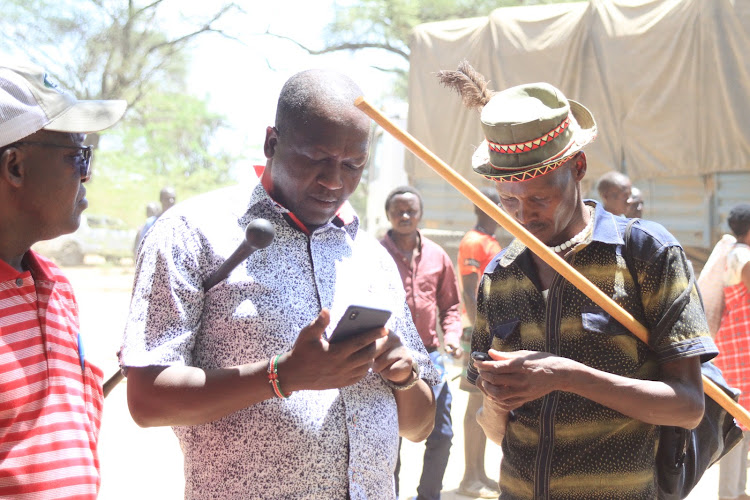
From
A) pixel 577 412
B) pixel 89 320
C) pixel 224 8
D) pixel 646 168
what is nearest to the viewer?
pixel 577 412

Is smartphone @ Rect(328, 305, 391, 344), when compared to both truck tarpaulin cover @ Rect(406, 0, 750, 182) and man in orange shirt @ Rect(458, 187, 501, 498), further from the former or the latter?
truck tarpaulin cover @ Rect(406, 0, 750, 182)

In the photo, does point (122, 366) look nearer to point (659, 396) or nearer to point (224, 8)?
point (659, 396)

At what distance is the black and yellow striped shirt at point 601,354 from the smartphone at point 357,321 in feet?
2.36

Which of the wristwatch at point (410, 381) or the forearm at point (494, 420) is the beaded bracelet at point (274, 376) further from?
the forearm at point (494, 420)

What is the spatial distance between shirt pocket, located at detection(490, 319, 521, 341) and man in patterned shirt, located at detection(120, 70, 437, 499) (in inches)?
12.9

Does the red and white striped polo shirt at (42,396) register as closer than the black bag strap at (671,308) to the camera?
Yes

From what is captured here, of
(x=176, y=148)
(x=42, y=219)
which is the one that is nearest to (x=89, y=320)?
(x=42, y=219)

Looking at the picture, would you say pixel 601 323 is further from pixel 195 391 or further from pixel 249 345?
pixel 195 391

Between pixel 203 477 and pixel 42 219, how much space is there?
74 centimetres

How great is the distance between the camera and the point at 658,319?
84.0 inches

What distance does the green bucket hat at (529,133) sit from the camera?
7.25 feet

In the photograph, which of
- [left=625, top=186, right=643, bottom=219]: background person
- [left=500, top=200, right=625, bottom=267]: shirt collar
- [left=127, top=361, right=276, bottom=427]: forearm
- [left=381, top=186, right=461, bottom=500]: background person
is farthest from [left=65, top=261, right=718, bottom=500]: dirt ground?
[left=500, top=200, right=625, bottom=267]: shirt collar

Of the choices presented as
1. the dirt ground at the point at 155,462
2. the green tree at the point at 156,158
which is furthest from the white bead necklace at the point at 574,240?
the green tree at the point at 156,158

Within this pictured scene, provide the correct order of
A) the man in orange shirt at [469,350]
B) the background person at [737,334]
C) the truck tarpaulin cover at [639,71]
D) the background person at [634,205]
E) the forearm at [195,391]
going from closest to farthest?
the forearm at [195,391]
the background person at [737,334]
the man in orange shirt at [469,350]
the background person at [634,205]
the truck tarpaulin cover at [639,71]
